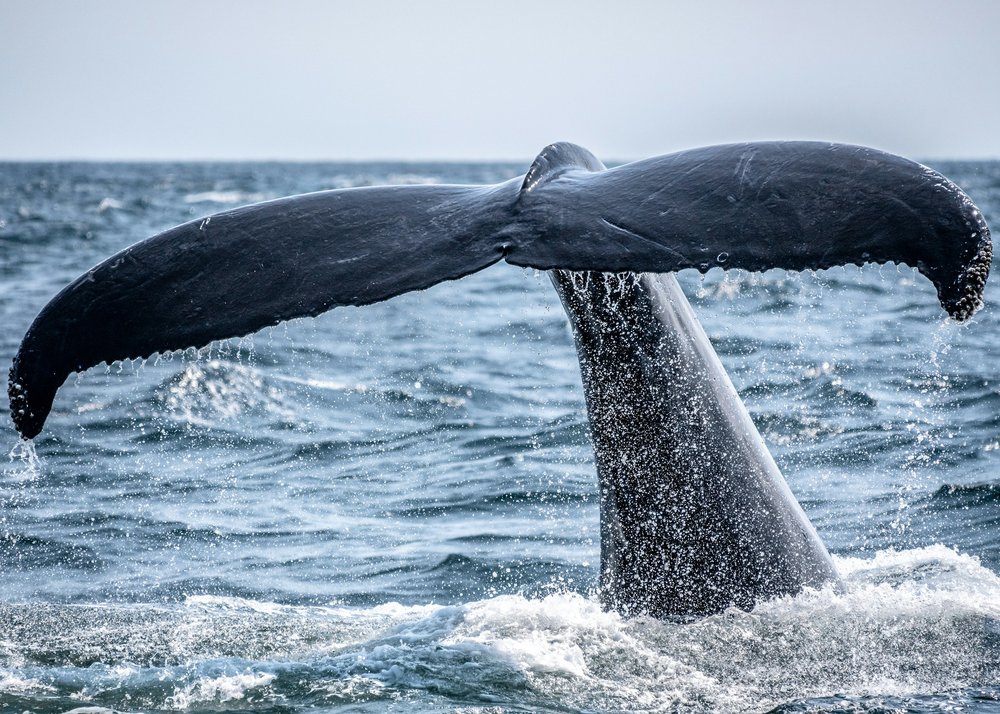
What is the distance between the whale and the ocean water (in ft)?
0.63

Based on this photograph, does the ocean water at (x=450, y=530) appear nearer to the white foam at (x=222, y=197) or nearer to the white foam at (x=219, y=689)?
the white foam at (x=219, y=689)

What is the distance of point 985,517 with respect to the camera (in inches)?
269

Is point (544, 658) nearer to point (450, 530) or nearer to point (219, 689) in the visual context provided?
point (219, 689)

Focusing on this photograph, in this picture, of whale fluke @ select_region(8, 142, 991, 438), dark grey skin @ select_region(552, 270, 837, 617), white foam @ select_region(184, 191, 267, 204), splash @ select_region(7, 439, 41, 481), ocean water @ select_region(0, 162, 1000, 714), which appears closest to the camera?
whale fluke @ select_region(8, 142, 991, 438)

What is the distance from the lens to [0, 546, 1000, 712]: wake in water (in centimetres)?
402

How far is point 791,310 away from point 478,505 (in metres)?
8.19

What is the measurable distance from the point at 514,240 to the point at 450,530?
4.07m

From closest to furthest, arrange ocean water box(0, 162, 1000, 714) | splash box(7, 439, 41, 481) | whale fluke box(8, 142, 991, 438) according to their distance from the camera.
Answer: whale fluke box(8, 142, 991, 438) → ocean water box(0, 162, 1000, 714) → splash box(7, 439, 41, 481)

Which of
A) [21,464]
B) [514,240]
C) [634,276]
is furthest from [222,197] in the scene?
[514,240]

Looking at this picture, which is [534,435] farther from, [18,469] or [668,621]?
[668,621]

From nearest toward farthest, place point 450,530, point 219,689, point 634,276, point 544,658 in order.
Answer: point 634,276 → point 219,689 → point 544,658 → point 450,530

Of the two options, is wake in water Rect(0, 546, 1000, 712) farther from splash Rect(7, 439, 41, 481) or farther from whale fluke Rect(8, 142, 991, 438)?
splash Rect(7, 439, 41, 481)

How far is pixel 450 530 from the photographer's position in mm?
7113

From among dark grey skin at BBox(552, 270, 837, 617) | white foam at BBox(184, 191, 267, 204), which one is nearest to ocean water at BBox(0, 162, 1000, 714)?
dark grey skin at BBox(552, 270, 837, 617)
